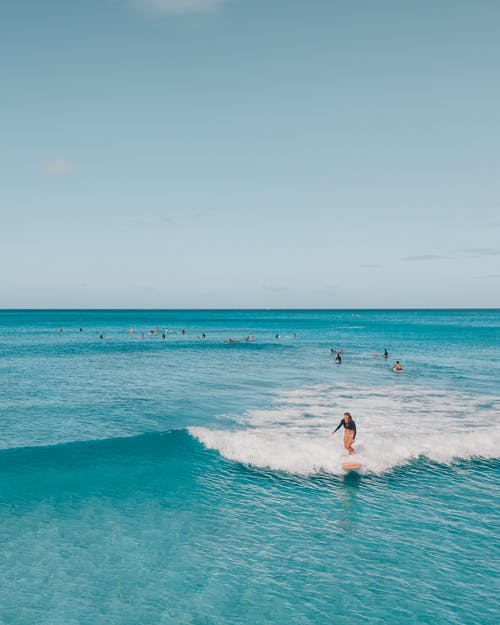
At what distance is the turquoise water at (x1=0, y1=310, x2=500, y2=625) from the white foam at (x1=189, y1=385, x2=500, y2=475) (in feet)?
0.37

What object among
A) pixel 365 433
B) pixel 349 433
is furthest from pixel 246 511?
pixel 365 433

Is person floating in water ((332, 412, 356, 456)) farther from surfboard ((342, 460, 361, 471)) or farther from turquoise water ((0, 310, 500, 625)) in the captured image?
surfboard ((342, 460, 361, 471))

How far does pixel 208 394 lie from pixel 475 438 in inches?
764

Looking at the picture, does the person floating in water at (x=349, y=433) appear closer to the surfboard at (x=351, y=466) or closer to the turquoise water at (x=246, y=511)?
the turquoise water at (x=246, y=511)

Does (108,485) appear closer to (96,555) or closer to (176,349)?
(96,555)

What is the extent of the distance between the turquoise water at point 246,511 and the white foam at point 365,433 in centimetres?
11

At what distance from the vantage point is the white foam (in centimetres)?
2108

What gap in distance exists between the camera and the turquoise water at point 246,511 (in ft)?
38.3

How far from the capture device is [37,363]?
182 ft

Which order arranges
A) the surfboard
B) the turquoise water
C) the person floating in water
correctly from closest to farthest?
the turquoise water
the surfboard
the person floating in water

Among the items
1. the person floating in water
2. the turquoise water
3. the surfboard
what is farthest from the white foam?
the person floating in water

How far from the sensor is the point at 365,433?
2483 centimetres

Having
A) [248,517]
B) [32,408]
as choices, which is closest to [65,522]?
[248,517]

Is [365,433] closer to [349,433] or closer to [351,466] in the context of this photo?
[349,433]
